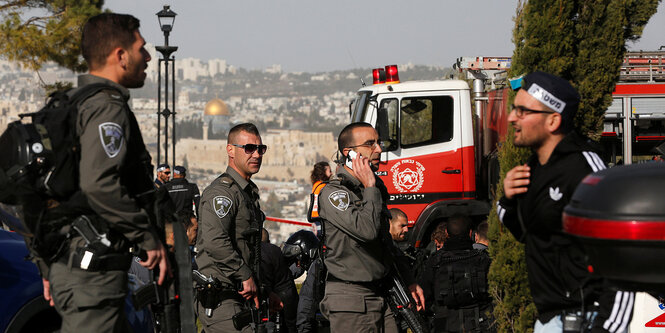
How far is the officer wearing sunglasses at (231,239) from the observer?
17.4ft

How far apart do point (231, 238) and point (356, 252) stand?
861mm

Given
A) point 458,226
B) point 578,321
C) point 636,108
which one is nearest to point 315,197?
point 458,226

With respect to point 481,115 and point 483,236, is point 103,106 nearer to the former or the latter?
point 483,236

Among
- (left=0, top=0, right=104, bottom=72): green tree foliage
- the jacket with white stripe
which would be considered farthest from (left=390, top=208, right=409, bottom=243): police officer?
(left=0, top=0, right=104, bottom=72): green tree foliage

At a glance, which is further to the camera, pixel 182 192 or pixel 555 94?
pixel 182 192

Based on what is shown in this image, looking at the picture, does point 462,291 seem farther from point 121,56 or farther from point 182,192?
point 182,192

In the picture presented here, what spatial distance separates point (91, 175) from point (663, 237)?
83.6 inches

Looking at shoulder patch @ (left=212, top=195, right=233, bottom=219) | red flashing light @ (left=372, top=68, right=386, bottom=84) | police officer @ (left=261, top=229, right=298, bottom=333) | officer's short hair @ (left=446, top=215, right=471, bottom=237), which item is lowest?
police officer @ (left=261, top=229, right=298, bottom=333)

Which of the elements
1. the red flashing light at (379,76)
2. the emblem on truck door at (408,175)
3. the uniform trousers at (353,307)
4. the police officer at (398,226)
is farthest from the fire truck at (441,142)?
the uniform trousers at (353,307)

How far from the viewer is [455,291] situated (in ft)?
22.2

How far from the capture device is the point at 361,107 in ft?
39.7

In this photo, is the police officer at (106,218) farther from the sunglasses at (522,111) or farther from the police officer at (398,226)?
the police officer at (398,226)

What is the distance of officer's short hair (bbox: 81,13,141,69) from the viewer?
3.68 metres

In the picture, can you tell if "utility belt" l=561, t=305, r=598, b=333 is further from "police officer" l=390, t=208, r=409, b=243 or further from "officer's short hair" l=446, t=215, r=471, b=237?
"police officer" l=390, t=208, r=409, b=243
